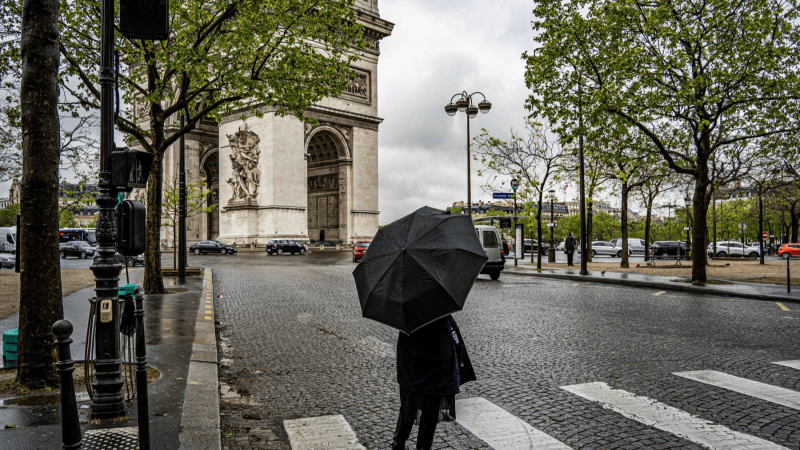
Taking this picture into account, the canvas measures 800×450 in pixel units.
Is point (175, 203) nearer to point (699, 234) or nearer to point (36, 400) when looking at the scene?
point (699, 234)

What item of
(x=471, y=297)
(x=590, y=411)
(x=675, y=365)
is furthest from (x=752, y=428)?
(x=471, y=297)

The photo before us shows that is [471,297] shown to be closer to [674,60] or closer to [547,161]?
[674,60]

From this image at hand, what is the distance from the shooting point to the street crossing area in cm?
437

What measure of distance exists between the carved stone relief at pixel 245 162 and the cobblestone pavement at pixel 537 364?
108 feet

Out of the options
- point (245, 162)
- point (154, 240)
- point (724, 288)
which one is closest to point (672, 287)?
point (724, 288)

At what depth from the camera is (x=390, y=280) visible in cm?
339

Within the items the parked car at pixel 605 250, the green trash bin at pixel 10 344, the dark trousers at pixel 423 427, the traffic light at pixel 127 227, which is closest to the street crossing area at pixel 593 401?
the dark trousers at pixel 423 427

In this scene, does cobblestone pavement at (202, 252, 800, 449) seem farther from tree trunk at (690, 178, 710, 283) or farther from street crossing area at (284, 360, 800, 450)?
tree trunk at (690, 178, 710, 283)

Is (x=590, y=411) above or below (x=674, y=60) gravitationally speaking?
below

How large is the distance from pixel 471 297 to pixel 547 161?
2091 centimetres

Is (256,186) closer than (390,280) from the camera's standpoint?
No

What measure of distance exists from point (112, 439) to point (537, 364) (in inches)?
182

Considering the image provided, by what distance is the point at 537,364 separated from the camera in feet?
23.0

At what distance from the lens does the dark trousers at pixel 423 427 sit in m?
3.54
